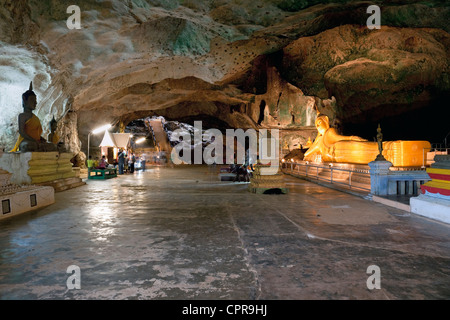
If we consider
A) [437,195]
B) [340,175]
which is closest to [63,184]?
[437,195]

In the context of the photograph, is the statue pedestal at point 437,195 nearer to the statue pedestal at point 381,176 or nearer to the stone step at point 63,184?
the statue pedestal at point 381,176

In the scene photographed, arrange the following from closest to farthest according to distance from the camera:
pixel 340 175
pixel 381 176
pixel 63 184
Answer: pixel 381 176, pixel 63 184, pixel 340 175

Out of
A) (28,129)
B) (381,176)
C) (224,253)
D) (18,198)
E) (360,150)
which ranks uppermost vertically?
(28,129)

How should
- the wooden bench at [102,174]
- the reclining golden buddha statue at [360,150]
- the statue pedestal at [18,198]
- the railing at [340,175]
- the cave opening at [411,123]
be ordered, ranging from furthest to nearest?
the cave opening at [411,123], the wooden bench at [102,174], the reclining golden buddha statue at [360,150], the railing at [340,175], the statue pedestal at [18,198]

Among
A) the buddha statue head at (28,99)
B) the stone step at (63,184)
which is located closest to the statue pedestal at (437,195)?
the stone step at (63,184)

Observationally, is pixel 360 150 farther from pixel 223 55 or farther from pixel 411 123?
pixel 411 123

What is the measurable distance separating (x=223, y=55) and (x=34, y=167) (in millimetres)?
8414

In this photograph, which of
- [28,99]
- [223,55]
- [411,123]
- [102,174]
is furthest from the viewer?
[411,123]

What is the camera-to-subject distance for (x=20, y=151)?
936 centimetres

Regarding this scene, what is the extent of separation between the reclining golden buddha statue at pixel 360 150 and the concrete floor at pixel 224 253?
6087mm

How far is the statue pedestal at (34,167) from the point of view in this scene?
8.92 meters

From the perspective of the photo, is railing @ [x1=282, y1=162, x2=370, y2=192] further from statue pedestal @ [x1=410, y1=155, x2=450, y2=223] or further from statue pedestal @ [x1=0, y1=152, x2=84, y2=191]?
statue pedestal @ [x1=0, y1=152, x2=84, y2=191]

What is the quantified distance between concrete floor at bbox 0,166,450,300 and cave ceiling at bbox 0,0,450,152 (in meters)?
6.22

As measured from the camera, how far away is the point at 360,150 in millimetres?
12641
